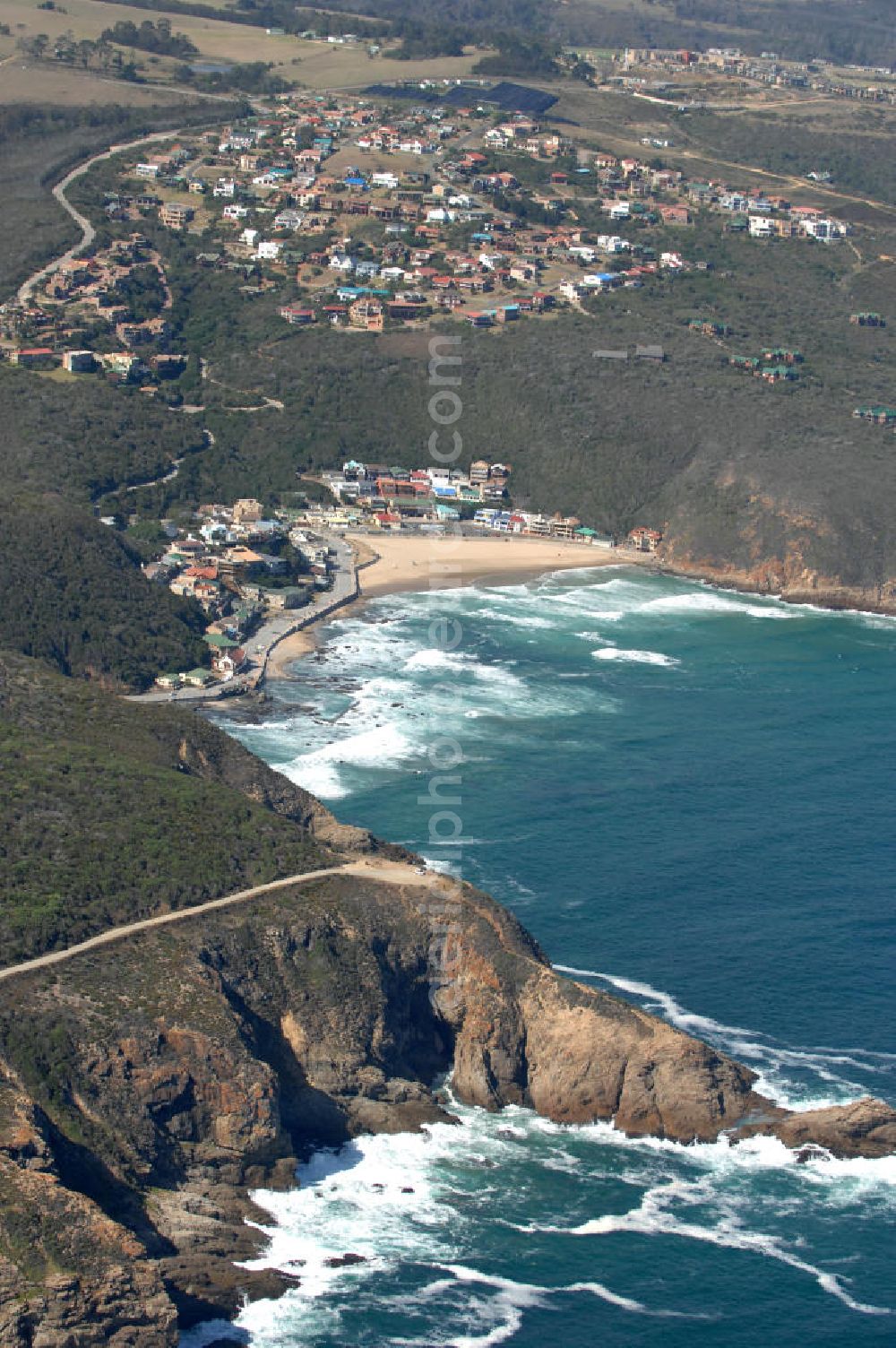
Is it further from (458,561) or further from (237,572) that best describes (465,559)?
(237,572)

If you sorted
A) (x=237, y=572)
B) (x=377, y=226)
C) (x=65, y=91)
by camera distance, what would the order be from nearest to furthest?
1. (x=237, y=572)
2. (x=377, y=226)
3. (x=65, y=91)

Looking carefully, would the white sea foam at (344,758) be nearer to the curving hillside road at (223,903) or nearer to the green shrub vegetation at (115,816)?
the green shrub vegetation at (115,816)

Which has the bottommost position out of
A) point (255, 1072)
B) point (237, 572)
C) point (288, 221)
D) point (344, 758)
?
point (344, 758)

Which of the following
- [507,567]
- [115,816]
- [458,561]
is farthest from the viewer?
[458,561]

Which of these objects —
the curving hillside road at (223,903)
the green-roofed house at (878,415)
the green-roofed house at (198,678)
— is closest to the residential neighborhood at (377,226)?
the green-roofed house at (878,415)

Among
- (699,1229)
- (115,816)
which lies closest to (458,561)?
(115,816)

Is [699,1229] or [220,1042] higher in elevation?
[220,1042]

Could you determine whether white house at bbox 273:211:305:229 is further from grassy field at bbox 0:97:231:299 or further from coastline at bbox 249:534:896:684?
coastline at bbox 249:534:896:684
